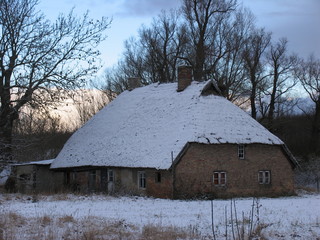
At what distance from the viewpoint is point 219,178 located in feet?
89.6

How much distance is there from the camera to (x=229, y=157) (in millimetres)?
27734

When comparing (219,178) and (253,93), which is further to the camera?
(253,93)

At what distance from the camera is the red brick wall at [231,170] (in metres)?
26.2

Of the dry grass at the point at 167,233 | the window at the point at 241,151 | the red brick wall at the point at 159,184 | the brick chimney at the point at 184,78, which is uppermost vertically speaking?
the brick chimney at the point at 184,78

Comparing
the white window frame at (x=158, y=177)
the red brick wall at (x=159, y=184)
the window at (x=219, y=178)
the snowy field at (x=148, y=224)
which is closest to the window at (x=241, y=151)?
the window at (x=219, y=178)

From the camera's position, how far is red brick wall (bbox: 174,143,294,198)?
26.2m

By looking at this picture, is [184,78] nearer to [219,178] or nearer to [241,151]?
[241,151]

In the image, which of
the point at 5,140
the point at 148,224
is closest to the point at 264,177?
the point at 5,140

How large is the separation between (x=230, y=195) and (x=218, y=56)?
17869 millimetres

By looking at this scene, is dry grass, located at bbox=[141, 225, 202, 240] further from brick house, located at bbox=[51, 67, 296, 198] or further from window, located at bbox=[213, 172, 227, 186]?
window, located at bbox=[213, 172, 227, 186]

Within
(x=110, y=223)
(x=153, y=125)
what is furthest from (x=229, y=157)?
(x=110, y=223)

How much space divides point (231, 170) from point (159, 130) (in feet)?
16.1

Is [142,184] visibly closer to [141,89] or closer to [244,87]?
[141,89]

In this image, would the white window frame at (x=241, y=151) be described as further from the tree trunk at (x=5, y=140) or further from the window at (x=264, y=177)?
the tree trunk at (x=5, y=140)
